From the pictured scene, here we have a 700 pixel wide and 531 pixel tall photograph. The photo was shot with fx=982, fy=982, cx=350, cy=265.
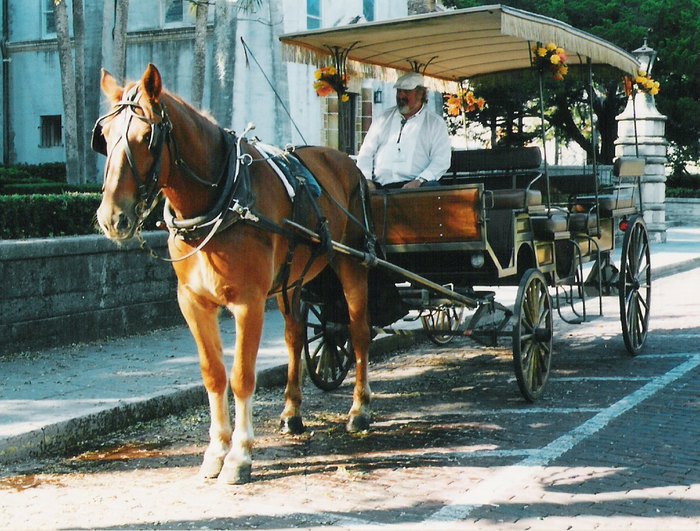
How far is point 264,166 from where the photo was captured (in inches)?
249

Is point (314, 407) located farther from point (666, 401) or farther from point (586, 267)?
point (586, 267)

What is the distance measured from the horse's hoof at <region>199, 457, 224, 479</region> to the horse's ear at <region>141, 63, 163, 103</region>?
2.20 meters

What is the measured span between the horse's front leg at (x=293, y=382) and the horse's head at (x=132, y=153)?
1929 mm

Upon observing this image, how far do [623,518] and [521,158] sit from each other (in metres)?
5.03

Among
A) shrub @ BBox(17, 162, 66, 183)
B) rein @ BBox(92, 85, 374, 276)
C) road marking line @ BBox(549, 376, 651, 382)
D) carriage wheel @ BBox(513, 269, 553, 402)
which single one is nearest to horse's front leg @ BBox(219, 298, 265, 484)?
rein @ BBox(92, 85, 374, 276)

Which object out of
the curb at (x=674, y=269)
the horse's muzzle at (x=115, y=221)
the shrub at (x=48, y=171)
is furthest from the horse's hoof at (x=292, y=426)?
the shrub at (x=48, y=171)

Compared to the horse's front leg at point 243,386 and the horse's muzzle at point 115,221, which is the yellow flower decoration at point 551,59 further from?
the horse's muzzle at point 115,221

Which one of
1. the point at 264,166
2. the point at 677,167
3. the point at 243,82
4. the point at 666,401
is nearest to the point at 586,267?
the point at 243,82

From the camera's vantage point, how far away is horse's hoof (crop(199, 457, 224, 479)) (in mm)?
5984

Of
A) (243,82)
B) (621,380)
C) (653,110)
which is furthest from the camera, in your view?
(653,110)

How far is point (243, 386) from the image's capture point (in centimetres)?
597

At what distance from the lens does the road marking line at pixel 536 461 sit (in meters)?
5.30

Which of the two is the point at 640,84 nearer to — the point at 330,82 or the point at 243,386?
the point at 330,82

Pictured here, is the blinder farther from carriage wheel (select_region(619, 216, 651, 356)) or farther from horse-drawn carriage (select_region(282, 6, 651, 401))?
carriage wheel (select_region(619, 216, 651, 356))
